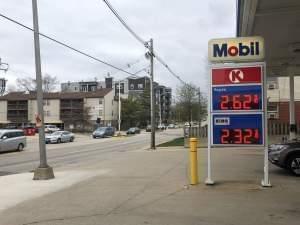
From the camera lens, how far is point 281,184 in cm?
1239

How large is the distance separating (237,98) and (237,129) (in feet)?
2.66

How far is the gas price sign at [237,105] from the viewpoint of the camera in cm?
1232

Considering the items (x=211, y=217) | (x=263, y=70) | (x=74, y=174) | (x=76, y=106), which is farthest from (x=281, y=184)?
(x=76, y=106)

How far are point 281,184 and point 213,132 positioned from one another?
7.21 ft

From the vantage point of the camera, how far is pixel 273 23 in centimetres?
1473

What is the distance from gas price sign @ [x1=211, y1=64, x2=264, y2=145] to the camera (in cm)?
1232

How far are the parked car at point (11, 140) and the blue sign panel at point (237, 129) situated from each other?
84.6 ft

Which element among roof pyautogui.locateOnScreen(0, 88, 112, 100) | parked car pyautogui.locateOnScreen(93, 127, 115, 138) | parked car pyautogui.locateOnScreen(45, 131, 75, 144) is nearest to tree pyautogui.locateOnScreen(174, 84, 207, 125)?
parked car pyautogui.locateOnScreen(93, 127, 115, 138)

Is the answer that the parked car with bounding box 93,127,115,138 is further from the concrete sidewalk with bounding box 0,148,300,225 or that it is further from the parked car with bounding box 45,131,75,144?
the concrete sidewalk with bounding box 0,148,300,225

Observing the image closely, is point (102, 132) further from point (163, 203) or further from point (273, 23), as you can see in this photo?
point (163, 203)

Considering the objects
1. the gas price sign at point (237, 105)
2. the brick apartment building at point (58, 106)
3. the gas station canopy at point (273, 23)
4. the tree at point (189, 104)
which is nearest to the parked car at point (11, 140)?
the gas station canopy at point (273, 23)

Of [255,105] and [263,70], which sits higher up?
[263,70]

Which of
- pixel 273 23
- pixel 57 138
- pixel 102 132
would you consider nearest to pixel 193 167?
pixel 273 23

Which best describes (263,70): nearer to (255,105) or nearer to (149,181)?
(255,105)
